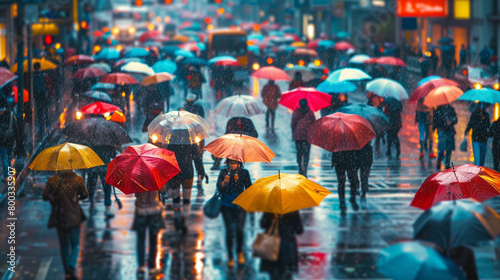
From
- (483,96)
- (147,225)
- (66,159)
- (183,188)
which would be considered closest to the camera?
(147,225)

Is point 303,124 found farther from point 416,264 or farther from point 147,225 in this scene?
point 416,264

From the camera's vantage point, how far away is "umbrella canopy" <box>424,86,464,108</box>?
→ 15328 millimetres

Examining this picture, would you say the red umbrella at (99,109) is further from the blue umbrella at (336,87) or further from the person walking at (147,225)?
the blue umbrella at (336,87)

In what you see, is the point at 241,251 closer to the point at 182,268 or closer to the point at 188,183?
the point at 182,268

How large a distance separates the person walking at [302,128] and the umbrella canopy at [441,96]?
2.93 m

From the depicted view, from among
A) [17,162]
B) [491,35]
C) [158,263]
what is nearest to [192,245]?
[158,263]

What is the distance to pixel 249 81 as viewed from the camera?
32281 millimetres

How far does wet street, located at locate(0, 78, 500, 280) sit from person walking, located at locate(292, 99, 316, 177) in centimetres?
57

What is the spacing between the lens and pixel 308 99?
1497cm

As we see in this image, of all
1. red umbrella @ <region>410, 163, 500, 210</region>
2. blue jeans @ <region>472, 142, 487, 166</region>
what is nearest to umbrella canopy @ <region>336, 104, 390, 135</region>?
blue jeans @ <region>472, 142, 487, 166</region>

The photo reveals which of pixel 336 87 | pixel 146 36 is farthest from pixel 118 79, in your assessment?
pixel 146 36

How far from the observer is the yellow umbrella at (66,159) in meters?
9.93

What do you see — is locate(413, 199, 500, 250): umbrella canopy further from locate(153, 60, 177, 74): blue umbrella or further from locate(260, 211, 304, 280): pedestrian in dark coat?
locate(153, 60, 177, 74): blue umbrella

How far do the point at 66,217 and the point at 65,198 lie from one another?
0.23 metres
